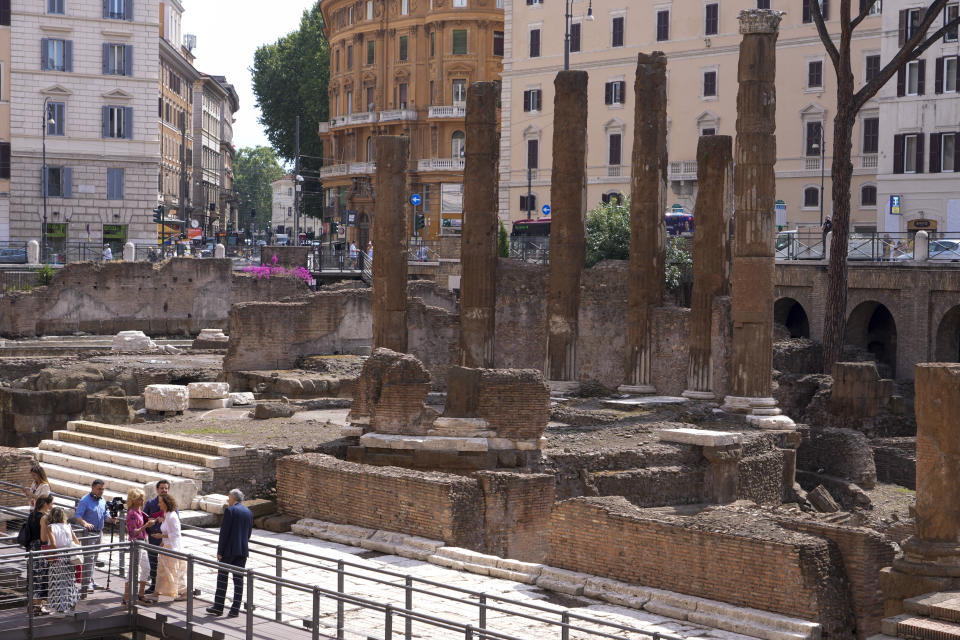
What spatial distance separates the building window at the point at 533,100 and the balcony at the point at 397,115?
1096cm

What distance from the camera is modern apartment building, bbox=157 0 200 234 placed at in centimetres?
6119

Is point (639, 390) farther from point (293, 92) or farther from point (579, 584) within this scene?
point (293, 92)

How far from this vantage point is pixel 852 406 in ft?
85.1

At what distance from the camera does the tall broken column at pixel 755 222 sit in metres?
21.7

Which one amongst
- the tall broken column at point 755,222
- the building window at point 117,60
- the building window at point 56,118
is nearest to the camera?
the tall broken column at point 755,222

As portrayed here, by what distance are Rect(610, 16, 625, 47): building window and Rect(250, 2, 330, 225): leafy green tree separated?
24982 millimetres

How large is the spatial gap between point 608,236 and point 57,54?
926 inches

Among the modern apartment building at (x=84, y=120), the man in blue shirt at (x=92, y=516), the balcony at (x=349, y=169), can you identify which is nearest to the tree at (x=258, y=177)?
the balcony at (x=349, y=169)

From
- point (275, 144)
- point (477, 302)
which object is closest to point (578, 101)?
point (477, 302)

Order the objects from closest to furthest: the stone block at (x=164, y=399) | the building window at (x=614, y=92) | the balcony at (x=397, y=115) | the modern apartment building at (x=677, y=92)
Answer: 1. the stone block at (x=164, y=399)
2. the modern apartment building at (x=677, y=92)
3. the building window at (x=614, y=92)
4. the balcony at (x=397, y=115)

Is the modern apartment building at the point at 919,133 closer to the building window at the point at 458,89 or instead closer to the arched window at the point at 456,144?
the arched window at the point at 456,144

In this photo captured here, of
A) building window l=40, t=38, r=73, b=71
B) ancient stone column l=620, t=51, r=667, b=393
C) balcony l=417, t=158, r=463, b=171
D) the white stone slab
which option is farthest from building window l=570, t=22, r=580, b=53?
the white stone slab

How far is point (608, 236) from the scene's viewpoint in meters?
35.5

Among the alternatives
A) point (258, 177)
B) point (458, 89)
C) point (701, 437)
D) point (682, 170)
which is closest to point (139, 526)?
point (701, 437)
